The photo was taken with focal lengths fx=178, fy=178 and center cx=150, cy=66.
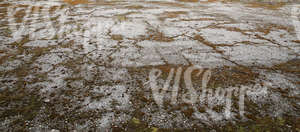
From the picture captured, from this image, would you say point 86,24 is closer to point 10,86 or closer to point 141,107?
point 10,86

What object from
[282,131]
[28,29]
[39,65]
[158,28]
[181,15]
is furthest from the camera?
[181,15]

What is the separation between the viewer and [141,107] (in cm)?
193

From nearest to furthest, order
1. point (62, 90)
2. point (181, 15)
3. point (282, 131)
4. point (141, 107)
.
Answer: point (282, 131), point (141, 107), point (62, 90), point (181, 15)

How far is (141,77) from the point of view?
247 cm

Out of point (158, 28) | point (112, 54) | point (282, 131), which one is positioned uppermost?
point (158, 28)

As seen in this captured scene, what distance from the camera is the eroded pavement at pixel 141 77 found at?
5.76ft

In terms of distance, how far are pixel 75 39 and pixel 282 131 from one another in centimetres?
376

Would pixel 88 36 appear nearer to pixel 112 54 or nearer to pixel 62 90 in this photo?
pixel 112 54

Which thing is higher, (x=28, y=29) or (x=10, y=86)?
(x=28, y=29)

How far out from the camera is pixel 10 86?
7.18 feet

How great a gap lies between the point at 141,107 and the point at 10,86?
1.66m

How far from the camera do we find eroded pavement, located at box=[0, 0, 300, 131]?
1.76m

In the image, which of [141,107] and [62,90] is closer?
[141,107]

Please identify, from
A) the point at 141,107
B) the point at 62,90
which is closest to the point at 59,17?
the point at 62,90
